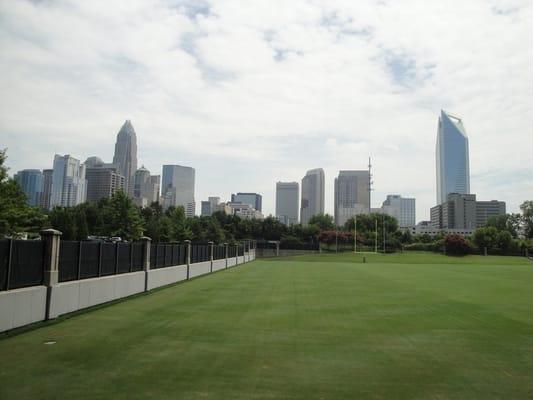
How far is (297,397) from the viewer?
624cm

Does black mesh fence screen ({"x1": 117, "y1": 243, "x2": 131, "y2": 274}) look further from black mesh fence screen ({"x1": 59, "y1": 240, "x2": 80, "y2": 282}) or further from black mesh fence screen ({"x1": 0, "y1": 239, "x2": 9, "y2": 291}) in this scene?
black mesh fence screen ({"x1": 0, "y1": 239, "x2": 9, "y2": 291})

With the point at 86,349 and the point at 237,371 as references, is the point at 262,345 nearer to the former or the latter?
the point at 237,371

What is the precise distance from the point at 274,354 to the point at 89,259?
9.12m

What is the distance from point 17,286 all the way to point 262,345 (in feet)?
20.5

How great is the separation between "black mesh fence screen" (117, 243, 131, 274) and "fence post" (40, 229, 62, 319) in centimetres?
517

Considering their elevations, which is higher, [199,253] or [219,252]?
[199,253]

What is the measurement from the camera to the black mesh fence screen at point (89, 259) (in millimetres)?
15009

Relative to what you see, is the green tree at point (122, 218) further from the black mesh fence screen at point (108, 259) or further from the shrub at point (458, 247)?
the shrub at point (458, 247)

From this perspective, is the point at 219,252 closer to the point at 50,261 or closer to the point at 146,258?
the point at 146,258

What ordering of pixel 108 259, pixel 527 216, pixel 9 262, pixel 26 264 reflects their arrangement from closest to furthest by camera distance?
pixel 9 262 → pixel 26 264 → pixel 108 259 → pixel 527 216

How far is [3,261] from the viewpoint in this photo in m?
10.9

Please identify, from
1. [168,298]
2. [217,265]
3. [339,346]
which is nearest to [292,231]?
[217,265]

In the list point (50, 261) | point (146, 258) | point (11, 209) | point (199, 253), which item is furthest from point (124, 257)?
point (11, 209)

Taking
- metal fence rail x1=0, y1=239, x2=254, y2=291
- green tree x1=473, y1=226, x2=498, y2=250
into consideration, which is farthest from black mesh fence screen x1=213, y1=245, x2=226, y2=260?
green tree x1=473, y1=226, x2=498, y2=250
